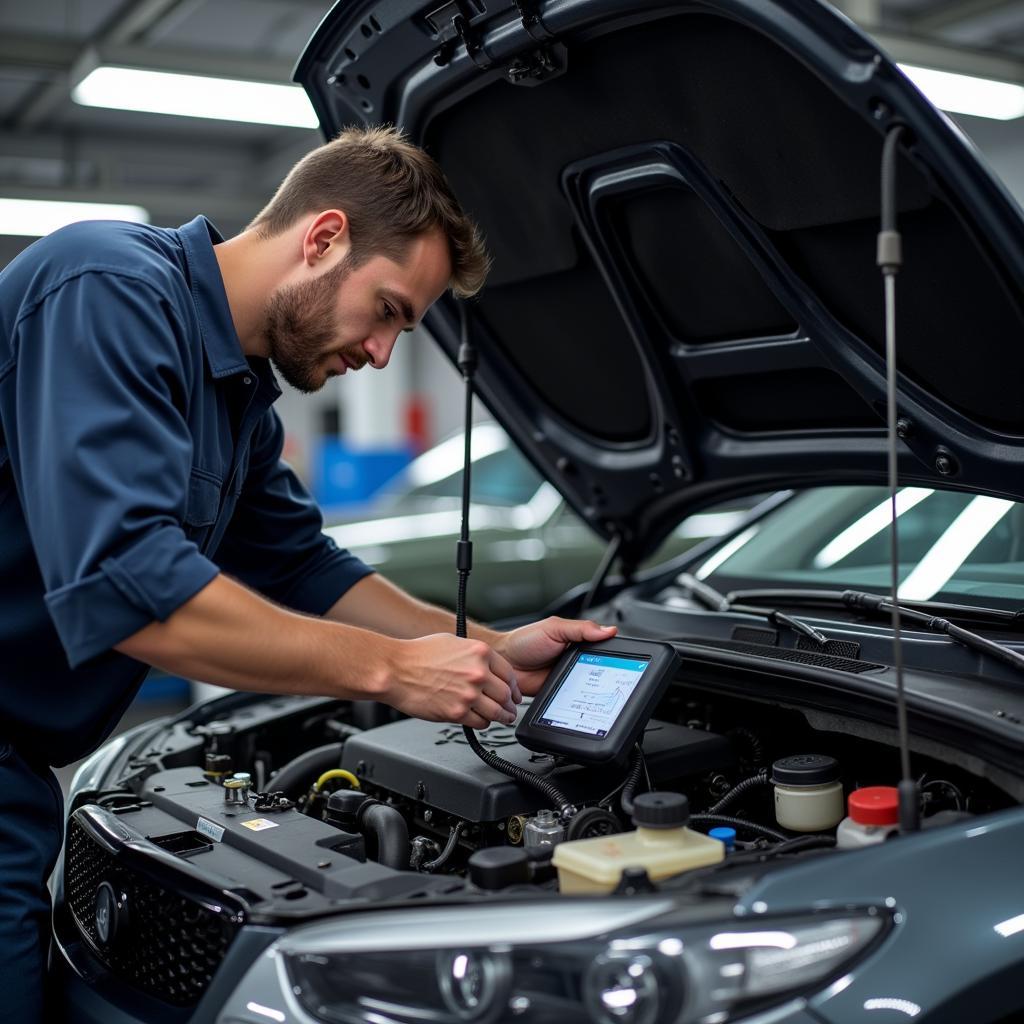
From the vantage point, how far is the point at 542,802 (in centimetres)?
171

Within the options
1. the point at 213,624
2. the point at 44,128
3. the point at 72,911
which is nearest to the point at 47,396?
the point at 213,624

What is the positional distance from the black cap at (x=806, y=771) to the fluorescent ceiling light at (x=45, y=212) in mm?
8367

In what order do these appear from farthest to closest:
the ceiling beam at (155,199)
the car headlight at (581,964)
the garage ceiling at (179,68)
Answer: the ceiling beam at (155,199)
the garage ceiling at (179,68)
the car headlight at (581,964)

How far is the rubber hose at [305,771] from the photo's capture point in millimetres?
2059

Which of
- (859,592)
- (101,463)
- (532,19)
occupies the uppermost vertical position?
(532,19)

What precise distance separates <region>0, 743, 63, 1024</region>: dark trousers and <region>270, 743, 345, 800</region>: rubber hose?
40 cm

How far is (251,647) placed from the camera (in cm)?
143

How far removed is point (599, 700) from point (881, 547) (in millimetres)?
841

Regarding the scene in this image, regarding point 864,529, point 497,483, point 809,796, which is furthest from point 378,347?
point 497,483

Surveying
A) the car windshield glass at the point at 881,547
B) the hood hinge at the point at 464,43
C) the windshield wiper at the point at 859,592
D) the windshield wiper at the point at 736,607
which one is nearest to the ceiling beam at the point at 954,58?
the car windshield glass at the point at 881,547

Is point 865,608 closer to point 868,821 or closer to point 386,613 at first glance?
point 868,821

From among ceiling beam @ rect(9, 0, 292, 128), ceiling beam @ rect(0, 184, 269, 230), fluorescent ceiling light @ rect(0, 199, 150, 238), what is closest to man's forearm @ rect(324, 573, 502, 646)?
ceiling beam @ rect(9, 0, 292, 128)

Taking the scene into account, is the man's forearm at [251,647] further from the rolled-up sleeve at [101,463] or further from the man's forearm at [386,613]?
the man's forearm at [386,613]

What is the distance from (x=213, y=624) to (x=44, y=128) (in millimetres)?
10750
